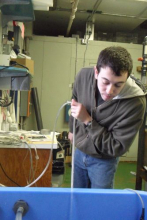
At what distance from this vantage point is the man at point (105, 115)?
0.94m

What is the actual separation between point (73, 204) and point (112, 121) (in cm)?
57

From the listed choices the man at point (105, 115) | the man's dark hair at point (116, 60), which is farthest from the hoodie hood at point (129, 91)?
the man's dark hair at point (116, 60)

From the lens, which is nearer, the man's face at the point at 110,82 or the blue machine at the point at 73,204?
the blue machine at the point at 73,204

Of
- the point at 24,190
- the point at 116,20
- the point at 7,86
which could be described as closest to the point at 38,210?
the point at 24,190

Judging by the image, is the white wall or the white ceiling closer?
the white ceiling

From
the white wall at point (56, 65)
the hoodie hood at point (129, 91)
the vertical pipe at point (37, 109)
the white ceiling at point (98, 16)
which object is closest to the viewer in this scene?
the hoodie hood at point (129, 91)

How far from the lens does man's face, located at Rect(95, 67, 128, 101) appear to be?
3.02ft

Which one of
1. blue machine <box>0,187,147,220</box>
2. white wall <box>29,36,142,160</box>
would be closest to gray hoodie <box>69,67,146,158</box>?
blue machine <box>0,187,147,220</box>

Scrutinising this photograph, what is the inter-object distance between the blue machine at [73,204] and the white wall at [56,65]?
10.5 ft

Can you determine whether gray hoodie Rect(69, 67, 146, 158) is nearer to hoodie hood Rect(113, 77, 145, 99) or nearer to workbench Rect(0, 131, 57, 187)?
hoodie hood Rect(113, 77, 145, 99)

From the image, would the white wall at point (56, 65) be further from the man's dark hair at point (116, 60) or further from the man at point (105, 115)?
the man's dark hair at point (116, 60)

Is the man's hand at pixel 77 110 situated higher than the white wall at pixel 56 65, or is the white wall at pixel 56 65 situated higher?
the white wall at pixel 56 65

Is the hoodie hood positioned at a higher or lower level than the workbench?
higher

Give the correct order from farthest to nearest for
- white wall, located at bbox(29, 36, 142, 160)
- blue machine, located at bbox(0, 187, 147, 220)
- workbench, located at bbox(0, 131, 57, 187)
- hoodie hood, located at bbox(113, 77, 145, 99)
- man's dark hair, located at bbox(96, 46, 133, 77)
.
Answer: white wall, located at bbox(29, 36, 142, 160)
workbench, located at bbox(0, 131, 57, 187)
hoodie hood, located at bbox(113, 77, 145, 99)
man's dark hair, located at bbox(96, 46, 133, 77)
blue machine, located at bbox(0, 187, 147, 220)
